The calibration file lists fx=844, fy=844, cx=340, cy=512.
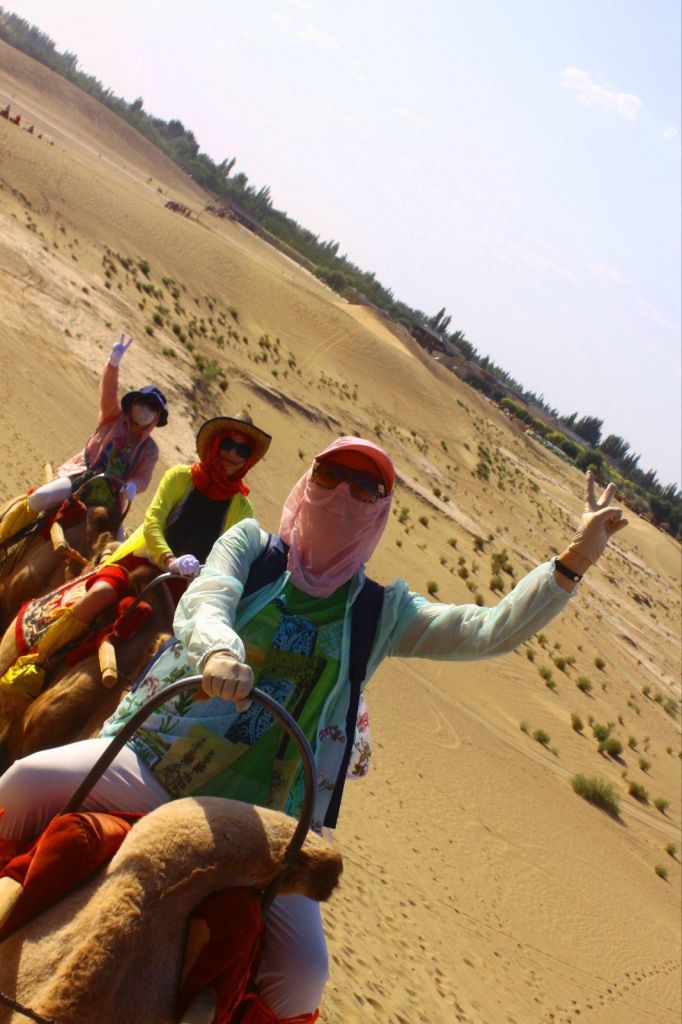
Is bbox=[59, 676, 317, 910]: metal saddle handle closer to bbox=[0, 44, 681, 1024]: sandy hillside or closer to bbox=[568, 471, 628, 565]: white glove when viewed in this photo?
bbox=[568, 471, 628, 565]: white glove

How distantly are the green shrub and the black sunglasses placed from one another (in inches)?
485

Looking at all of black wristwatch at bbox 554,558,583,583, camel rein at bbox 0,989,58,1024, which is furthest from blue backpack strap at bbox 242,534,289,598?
camel rein at bbox 0,989,58,1024

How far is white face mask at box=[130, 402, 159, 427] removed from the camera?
6.38 meters

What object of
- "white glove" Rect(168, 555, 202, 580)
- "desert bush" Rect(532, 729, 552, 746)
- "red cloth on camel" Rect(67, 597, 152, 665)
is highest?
"white glove" Rect(168, 555, 202, 580)

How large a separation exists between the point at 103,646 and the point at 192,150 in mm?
129172

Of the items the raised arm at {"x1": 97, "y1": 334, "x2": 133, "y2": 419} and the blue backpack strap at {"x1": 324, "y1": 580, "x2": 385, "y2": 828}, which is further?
the raised arm at {"x1": 97, "y1": 334, "x2": 133, "y2": 419}

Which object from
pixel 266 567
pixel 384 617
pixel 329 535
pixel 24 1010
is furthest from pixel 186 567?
pixel 24 1010

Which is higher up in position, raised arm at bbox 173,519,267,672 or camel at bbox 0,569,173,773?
raised arm at bbox 173,519,267,672

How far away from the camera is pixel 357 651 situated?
3.09 meters

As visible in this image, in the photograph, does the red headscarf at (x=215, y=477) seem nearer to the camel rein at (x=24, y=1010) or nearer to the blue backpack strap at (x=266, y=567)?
the blue backpack strap at (x=266, y=567)

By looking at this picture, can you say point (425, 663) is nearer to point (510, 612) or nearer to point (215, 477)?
point (215, 477)

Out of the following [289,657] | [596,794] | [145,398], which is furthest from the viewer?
[596,794]

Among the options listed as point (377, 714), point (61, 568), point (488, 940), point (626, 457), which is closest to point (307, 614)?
point (61, 568)

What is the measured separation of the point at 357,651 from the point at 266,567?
460 millimetres
